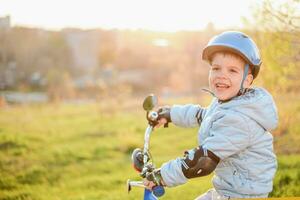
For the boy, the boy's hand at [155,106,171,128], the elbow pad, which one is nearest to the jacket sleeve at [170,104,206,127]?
the boy's hand at [155,106,171,128]

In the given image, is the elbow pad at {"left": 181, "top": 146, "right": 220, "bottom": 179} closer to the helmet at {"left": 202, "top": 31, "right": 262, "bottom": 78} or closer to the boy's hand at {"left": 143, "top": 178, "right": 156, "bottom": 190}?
the boy's hand at {"left": 143, "top": 178, "right": 156, "bottom": 190}

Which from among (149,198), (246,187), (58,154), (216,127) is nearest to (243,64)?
(216,127)

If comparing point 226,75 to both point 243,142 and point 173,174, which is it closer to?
point 243,142

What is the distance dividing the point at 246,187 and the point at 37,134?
8749mm

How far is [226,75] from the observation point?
328 centimetres

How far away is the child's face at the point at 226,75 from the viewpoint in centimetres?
328

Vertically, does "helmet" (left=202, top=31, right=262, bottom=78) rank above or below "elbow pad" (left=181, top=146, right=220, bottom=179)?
above

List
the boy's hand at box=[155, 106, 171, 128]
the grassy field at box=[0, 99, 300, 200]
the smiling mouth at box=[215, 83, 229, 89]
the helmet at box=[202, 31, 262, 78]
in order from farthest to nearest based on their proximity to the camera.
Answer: the grassy field at box=[0, 99, 300, 200]
the boy's hand at box=[155, 106, 171, 128]
the smiling mouth at box=[215, 83, 229, 89]
the helmet at box=[202, 31, 262, 78]

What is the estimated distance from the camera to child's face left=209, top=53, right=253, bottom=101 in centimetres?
328

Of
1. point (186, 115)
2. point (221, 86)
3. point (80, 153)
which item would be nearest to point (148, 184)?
point (221, 86)

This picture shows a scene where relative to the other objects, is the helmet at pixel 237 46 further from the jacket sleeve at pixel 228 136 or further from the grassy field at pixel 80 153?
the grassy field at pixel 80 153

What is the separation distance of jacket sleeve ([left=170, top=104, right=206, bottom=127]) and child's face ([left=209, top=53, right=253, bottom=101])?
467 millimetres

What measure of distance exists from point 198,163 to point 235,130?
294 millimetres

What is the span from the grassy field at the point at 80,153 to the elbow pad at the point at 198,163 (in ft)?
8.42
